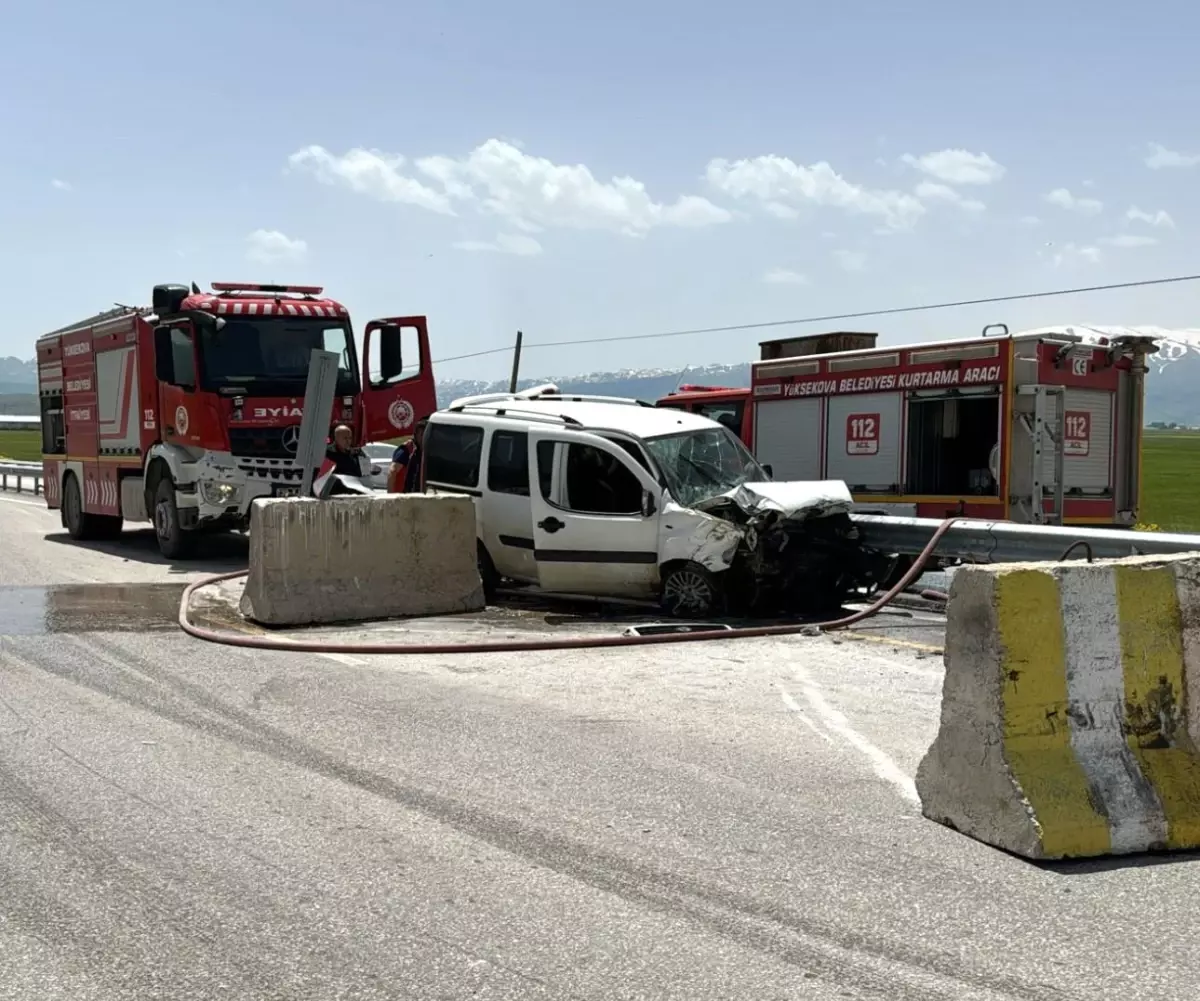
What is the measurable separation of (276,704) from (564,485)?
14.6ft

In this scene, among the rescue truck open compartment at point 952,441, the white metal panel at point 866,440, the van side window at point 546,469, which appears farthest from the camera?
the white metal panel at point 866,440

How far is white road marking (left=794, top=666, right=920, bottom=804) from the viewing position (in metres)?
5.33

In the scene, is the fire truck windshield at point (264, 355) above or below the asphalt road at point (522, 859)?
above

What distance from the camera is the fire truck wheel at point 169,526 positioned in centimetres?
1531

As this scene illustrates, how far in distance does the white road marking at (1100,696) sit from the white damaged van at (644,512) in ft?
16.4

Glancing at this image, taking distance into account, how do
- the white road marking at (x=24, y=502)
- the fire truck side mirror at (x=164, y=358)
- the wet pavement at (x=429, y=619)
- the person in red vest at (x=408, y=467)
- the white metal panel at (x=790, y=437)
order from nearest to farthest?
the wet pavement at (x=429, y=619) < the person in red vest at (x=408, y=467) < the fire truck side mirror at (x=164, y=358) < the white metal panel at (x=790, y=437) < the white road marking at (x=24, y=502)

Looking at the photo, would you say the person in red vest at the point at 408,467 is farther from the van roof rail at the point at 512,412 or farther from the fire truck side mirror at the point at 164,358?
the fire truck side mirror at the point at 164,358

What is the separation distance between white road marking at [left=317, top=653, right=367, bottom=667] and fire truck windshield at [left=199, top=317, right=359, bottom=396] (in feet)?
22.7

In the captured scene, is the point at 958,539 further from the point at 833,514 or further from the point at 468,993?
the point at 468,993

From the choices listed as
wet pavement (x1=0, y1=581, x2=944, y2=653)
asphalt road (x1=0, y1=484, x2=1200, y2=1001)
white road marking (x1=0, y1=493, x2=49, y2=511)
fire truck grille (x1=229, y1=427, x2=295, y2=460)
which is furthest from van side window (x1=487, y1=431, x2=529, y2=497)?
white road marking (x1=0, y1=493, x2=49, y2=511)

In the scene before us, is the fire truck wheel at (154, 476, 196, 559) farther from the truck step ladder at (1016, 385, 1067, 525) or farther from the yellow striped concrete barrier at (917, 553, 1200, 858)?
the yellow striped concrete barrier at (917, 553, 1200, 858)

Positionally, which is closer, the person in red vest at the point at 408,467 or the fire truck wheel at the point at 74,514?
the person in red vest at the point at 408,467

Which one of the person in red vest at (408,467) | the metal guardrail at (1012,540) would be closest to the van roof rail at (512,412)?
the person in red vest at (408,467)

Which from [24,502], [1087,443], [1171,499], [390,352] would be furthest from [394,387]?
[1171,499]
